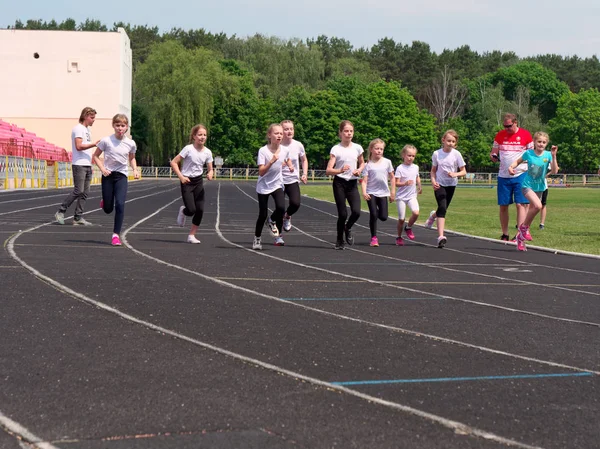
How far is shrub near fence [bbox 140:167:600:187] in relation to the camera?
3361 inches

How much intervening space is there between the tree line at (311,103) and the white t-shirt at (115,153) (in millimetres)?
65962

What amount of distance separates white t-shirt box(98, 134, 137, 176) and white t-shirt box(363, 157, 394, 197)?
3539 millimetres

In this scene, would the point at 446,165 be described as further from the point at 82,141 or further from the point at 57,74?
the point at 57,74

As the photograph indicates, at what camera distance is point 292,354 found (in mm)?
5578

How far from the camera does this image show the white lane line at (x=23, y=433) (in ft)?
12.2

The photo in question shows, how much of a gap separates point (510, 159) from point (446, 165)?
5.06ft

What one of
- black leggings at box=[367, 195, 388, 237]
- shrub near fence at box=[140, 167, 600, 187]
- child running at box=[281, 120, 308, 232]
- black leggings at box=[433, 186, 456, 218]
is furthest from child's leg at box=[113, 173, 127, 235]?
shrub near fence at box=[140, 167, 600, 187]

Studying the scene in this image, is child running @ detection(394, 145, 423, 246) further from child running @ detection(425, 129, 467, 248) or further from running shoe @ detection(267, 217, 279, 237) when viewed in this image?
running shoe @ detection(267, 217, 279, 237)

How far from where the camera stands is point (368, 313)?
7.20 m

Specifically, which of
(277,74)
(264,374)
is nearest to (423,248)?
(264,374)

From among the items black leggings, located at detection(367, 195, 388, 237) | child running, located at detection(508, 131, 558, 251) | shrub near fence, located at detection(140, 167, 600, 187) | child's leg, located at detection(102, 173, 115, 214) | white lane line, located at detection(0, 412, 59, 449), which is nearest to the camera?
white lane line, located at detection(0, 412, 59, 449)

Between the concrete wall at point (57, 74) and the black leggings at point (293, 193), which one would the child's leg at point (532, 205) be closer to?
the black leggings at point (293, 193)

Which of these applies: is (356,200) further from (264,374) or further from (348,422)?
(348,422)

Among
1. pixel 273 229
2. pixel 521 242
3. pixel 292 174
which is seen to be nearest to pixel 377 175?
pixel 292 174
